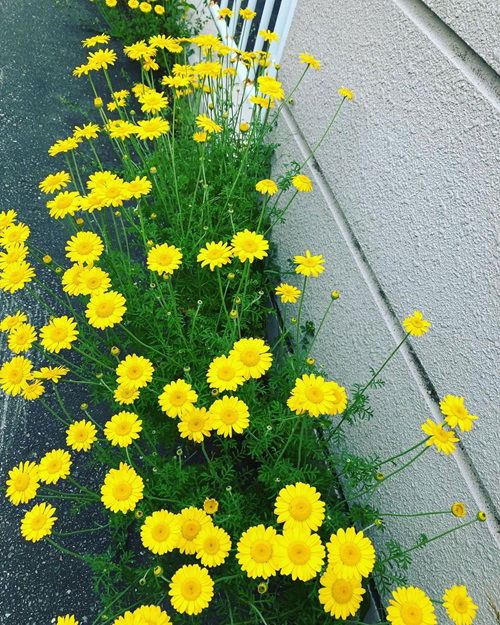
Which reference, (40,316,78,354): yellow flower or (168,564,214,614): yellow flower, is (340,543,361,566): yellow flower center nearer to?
(168,564,214,614): yellow flower

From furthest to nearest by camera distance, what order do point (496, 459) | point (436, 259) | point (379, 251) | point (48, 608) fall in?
point (379, 251), point (48, 608), point (436, 259), point (496, 459)

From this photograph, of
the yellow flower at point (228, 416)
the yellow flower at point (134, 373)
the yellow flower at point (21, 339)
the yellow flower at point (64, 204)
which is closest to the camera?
the yellow flower at point (228, 416)

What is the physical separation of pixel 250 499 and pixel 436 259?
1100mm

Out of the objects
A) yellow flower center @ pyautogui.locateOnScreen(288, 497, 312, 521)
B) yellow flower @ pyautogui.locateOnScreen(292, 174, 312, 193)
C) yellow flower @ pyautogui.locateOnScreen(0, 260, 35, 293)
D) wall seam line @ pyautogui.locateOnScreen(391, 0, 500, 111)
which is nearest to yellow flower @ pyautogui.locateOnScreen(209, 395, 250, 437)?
yellow flower center @ pyautogui.locateOnScreen(288, 497, 312, 521)

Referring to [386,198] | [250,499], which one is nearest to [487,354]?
[386,198]

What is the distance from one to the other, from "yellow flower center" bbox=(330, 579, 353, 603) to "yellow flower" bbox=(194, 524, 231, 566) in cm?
29

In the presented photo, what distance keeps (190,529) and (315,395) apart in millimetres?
501

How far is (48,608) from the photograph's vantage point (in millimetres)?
1745

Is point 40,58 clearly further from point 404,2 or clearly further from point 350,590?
point 350,590

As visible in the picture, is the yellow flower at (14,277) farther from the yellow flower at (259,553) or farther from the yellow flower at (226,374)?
the yellow flower at (259,553)

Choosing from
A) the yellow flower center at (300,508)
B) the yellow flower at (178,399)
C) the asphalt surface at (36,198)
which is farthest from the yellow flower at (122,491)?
the asphalt surface at (36,198)

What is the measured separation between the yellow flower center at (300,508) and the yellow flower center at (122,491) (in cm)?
47

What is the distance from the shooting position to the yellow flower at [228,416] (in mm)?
1415

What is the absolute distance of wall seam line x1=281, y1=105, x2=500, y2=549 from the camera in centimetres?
138
